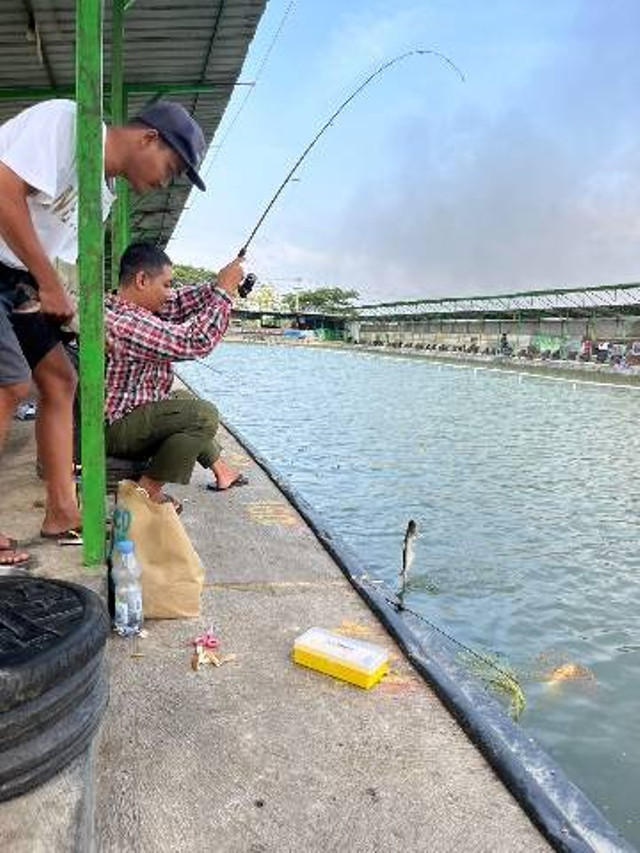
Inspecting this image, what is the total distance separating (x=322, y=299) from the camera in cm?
13100

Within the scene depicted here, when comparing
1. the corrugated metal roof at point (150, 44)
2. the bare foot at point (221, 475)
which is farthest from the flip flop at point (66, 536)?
the corrugated metal roof at point (150, 44)

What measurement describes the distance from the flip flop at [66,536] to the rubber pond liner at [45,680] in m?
1.29

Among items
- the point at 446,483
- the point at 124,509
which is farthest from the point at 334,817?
the point at 446,483

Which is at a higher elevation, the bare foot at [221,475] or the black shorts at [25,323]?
the black shorts at [25,323]

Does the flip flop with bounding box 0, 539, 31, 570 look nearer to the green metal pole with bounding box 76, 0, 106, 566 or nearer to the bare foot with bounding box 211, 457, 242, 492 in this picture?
the green metal pole with bounding box 76, 0, 106, 566

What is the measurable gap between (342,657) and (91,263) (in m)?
1.49

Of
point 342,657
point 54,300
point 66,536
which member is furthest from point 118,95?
point 342,657

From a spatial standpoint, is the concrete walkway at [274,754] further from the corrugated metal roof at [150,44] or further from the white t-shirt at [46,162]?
the corrugated metal roof at [150,44]

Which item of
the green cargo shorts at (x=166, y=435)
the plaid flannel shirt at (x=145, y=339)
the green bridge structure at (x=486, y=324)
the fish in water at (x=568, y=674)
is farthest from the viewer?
the green bridge structure at (x=486, y=324)

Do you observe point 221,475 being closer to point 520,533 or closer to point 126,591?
point 126,591

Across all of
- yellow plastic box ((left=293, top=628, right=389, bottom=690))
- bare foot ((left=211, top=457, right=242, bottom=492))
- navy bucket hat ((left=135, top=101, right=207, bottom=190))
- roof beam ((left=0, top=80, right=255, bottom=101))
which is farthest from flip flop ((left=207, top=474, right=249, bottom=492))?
roof beam ((left=0, top=80, right=255, bottom=101))

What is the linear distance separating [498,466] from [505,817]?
28.7 feet

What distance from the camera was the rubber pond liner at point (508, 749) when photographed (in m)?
1.96

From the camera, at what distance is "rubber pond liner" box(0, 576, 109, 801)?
1.39 m
